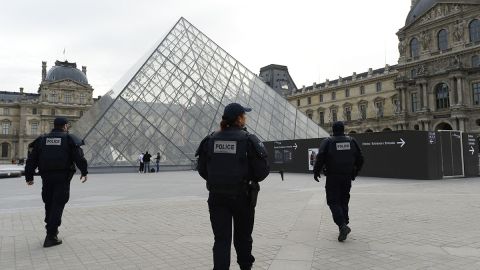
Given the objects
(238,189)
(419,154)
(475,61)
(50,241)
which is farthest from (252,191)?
(475,61)

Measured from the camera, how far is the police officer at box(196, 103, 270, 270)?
3.12m

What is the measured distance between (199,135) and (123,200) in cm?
1253

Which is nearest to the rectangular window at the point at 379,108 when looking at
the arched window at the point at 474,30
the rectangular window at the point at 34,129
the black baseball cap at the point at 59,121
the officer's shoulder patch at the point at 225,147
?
the arched window at the point at 474,30

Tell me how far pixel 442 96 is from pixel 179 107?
38.6 meters

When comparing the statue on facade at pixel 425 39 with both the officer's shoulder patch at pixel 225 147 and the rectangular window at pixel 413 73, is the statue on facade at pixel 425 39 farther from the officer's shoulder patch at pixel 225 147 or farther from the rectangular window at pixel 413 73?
the officer's shoulder patch at pixel 225 147

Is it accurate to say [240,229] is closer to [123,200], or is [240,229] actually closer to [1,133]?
[123,200]

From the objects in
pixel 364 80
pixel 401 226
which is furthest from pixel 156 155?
pixel 364 80

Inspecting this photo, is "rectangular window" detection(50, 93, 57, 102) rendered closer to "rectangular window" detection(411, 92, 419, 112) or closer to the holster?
"rectangular window" detection(411, 92, 419, 112)

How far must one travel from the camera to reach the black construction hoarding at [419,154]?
15.4 metres

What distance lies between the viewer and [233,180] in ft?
10.2

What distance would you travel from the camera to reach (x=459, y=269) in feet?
11.8

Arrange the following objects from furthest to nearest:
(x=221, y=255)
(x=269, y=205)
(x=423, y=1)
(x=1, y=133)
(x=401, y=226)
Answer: (x=1, y=133)
(x=423, y=1)
(x=269, y=205)
(x=401, y=226)
(x=221, y=255)

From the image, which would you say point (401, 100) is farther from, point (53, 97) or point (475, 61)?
point (53, 97)

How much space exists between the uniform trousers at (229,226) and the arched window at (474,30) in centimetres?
5157
